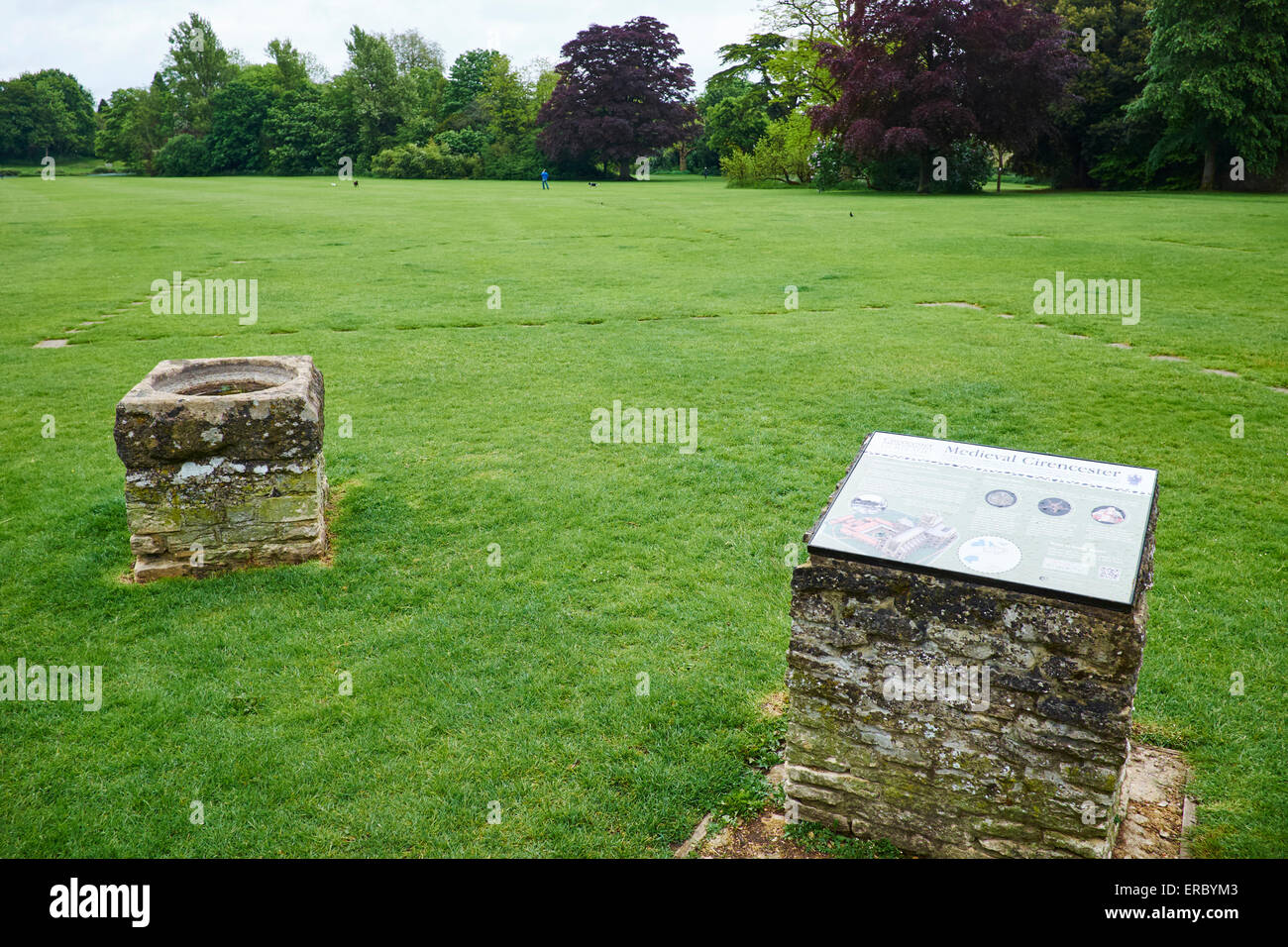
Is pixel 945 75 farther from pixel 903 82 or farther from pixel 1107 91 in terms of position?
pixel 1107 91

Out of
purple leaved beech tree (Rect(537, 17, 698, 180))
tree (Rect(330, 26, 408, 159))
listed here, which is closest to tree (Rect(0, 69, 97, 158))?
tree (Rect(330, 26, 408, 159))

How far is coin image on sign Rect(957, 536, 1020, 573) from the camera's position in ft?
11.4

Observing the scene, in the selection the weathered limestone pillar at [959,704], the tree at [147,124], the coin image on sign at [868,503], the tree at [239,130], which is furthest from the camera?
the tree at [147,124]

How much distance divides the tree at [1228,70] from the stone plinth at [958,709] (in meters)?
42.1

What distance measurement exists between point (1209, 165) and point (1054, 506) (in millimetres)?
47033

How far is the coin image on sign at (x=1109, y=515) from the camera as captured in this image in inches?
145

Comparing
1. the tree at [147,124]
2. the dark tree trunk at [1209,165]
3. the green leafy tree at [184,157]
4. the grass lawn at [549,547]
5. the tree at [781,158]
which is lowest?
the grass lawn at [549,547]

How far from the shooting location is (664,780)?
14.6 feet

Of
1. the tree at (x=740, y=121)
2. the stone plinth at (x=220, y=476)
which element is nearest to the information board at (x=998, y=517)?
the stone plinth at (x=220, y=476)

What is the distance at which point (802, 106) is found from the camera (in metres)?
53.8

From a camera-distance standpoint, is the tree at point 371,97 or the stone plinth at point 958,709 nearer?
the stone plinth at point 958,709

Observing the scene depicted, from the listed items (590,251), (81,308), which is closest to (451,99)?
(590,251)

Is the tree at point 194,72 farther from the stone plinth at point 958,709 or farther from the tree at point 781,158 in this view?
the stone plinth at point 958,709
